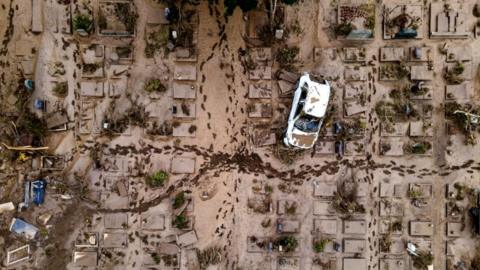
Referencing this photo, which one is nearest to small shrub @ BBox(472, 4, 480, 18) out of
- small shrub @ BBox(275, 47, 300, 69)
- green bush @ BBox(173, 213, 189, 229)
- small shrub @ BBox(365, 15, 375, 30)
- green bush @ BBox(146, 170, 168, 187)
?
small shrub @ BBox(365, 15, 375, 30)

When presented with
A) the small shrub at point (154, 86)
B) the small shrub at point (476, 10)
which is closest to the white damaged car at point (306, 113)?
the small shrub at point (154, 86)

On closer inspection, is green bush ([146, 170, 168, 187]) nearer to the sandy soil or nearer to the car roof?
the sandy soil

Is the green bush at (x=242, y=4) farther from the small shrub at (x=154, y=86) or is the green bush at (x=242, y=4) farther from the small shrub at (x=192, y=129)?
the small shrub at (x=192, y=129)

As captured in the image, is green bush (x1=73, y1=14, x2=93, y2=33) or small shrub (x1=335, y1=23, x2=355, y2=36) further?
small shrub (x1=335, y1=23, x2=355, y2=36)

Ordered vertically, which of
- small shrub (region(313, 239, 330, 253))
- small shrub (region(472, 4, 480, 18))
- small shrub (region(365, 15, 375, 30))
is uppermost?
small shrub (region(472, 4, 480, 18))

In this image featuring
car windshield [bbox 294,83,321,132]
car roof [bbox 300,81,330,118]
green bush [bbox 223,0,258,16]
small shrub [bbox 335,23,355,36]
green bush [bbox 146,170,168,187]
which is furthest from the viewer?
green bush [bbox 146,170,168,187]
